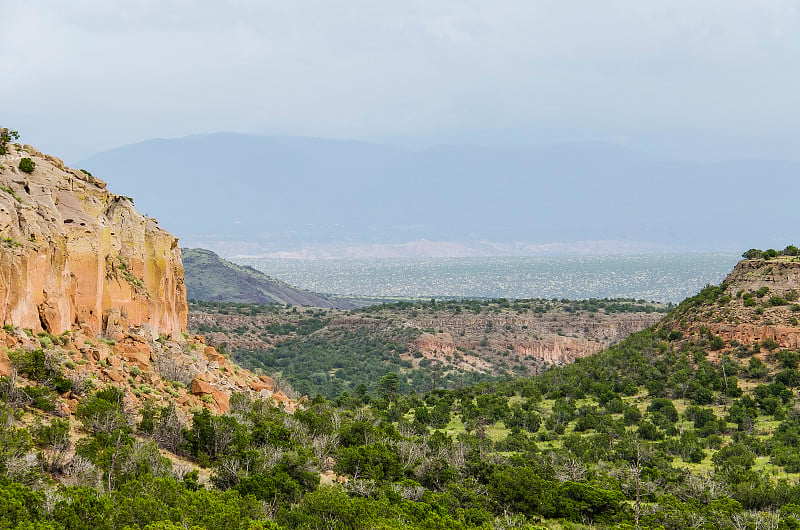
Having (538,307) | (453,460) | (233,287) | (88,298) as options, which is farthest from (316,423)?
(233,287)

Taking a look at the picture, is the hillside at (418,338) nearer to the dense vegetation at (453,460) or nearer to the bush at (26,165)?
the dense vegetation at (453,460)

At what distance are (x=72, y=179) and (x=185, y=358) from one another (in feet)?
33.0

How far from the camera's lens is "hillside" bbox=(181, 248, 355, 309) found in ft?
550

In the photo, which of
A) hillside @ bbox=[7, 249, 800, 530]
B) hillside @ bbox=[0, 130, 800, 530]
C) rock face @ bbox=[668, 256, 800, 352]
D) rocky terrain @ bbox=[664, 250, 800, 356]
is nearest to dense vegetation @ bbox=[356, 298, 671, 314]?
hillside @ bbox=[7, 249, 800, 530]

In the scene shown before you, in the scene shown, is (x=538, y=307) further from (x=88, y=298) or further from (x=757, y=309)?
(x=88, y=298)

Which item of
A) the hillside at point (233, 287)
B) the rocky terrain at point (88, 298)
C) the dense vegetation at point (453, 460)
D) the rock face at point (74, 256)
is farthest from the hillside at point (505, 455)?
the hillside at point (233, 287)

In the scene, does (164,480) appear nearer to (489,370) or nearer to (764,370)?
(764,370)

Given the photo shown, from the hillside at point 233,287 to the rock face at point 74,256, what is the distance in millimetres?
123473

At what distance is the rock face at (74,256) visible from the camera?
101 feet

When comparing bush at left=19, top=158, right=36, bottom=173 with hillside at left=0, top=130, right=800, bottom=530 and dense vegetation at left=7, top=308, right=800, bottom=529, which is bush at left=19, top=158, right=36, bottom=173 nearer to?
hillside at left=0, top=130, right=800, bottom=530

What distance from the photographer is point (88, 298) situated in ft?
114

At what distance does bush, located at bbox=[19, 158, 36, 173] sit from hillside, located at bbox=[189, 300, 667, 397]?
45897 mm

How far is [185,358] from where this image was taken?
39219 millimetres

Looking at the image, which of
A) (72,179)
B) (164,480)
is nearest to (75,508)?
(164,480)
